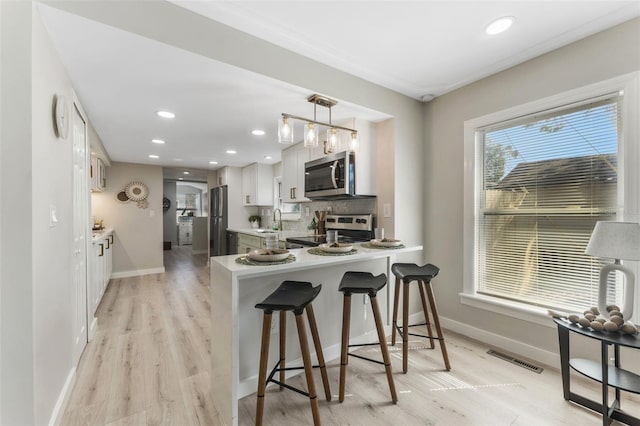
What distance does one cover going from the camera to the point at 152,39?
5.02 feet

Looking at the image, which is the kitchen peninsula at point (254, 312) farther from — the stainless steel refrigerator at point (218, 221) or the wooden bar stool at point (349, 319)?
the stainless steel refrigerator at point (218, 221)

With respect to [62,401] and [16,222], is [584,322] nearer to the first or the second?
[16,222]

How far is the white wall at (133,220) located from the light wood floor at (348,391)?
300 centimetres

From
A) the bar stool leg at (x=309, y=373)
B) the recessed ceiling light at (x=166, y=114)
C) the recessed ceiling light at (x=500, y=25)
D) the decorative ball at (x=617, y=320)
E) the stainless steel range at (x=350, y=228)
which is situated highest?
the recessed ceiling light at (x=500, y=25)

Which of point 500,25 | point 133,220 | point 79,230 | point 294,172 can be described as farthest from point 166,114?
point 133,220

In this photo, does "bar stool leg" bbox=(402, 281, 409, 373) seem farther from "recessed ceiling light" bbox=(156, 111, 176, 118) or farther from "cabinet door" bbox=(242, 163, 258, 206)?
"cabinet door" bbox=(242, 163, 258, 206)

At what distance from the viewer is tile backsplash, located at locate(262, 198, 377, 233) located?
3.05 meters

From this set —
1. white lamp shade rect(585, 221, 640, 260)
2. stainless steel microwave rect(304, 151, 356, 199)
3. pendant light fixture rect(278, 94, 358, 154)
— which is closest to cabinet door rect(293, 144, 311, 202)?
stainless steel microwave rect(304, 151, 356, 199)

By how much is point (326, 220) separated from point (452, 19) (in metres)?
2.35

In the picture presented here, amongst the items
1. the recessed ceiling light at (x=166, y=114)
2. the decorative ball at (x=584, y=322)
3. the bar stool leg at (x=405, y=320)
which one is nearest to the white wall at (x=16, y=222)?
the recessed ceiling light at (x=166, y=114)

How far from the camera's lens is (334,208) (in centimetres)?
361

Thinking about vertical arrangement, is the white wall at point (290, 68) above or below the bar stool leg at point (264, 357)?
above

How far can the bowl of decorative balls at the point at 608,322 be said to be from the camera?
1459 mm

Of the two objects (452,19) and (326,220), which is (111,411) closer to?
(326,220)
